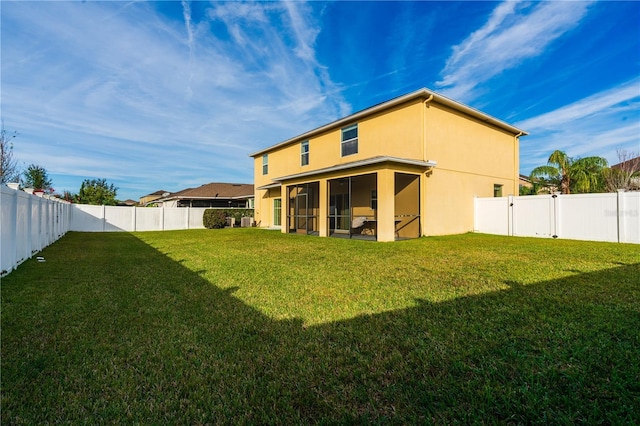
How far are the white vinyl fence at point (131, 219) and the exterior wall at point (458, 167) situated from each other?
18.6 m

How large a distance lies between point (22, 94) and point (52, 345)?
15.6 meters

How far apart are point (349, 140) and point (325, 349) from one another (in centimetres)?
1412

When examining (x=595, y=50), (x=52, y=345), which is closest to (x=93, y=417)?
(x=52, y=345)

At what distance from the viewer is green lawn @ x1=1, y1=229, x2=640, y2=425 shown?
190 centimetres

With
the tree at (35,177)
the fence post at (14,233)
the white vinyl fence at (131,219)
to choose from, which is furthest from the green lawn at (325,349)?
the tree at (35,177)

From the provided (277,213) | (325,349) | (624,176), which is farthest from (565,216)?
(277,213)

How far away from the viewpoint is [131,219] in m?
21.2

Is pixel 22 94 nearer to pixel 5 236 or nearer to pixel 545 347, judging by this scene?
pixel 5 236

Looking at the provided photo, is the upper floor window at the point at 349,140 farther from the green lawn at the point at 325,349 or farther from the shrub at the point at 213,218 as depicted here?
the shrub at the point at 213,218

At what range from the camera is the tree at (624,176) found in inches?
701

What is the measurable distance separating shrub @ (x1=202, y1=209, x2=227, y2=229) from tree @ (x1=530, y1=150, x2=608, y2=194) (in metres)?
22.5

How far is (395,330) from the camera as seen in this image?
3115 millimetres

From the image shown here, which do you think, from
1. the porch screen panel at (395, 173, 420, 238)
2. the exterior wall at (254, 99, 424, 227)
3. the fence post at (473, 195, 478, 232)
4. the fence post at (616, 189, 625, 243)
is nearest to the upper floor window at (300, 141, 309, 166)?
the exterior wall at (254, 99, 424, 227)

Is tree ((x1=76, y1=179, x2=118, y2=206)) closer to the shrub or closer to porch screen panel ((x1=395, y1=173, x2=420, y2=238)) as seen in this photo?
the shrub
